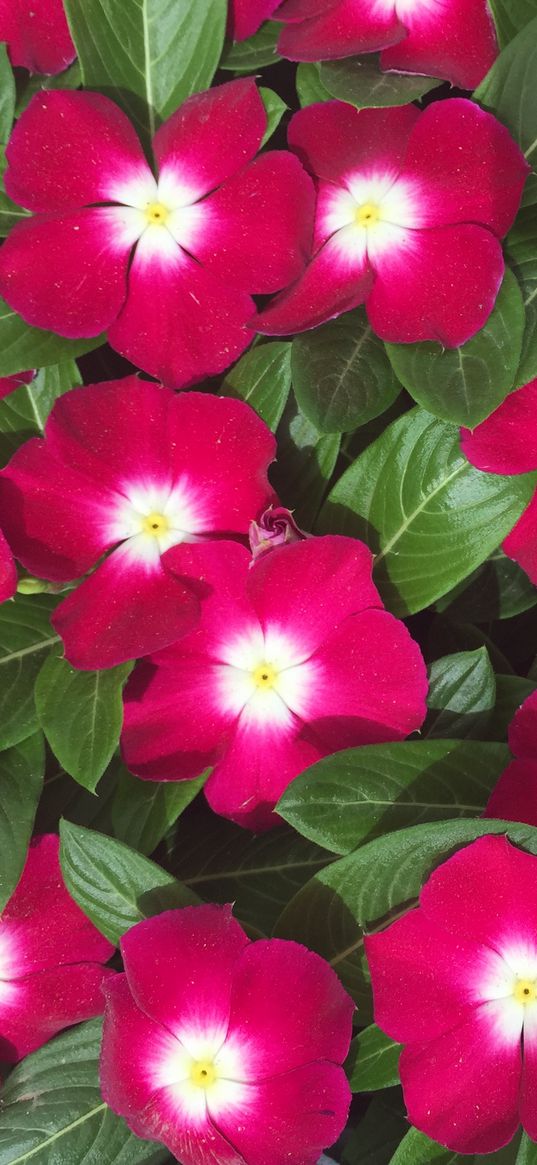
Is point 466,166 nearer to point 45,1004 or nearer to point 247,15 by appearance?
point 247,15

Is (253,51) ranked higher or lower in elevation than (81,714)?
higher

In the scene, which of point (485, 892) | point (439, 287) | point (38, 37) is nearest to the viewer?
point (485, 892)

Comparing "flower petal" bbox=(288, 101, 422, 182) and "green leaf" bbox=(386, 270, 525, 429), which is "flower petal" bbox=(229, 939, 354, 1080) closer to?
"green leaf" bbox=(386, 270, 525, 429)

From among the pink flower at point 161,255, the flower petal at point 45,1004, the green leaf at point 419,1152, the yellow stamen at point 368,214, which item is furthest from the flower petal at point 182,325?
the green leaf at point 419,1152

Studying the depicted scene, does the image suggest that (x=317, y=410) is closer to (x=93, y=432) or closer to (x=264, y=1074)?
(x=93, y=432)

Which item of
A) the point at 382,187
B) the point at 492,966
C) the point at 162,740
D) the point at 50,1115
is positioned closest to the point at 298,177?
the point at 382,187

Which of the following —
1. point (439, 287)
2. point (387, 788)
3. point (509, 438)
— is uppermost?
point (439, 287)

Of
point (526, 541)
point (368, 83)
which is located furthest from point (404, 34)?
point (526, 541)

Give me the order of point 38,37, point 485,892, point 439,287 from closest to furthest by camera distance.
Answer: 1. point 485,892
2. point 439,287
3. point 38,37
